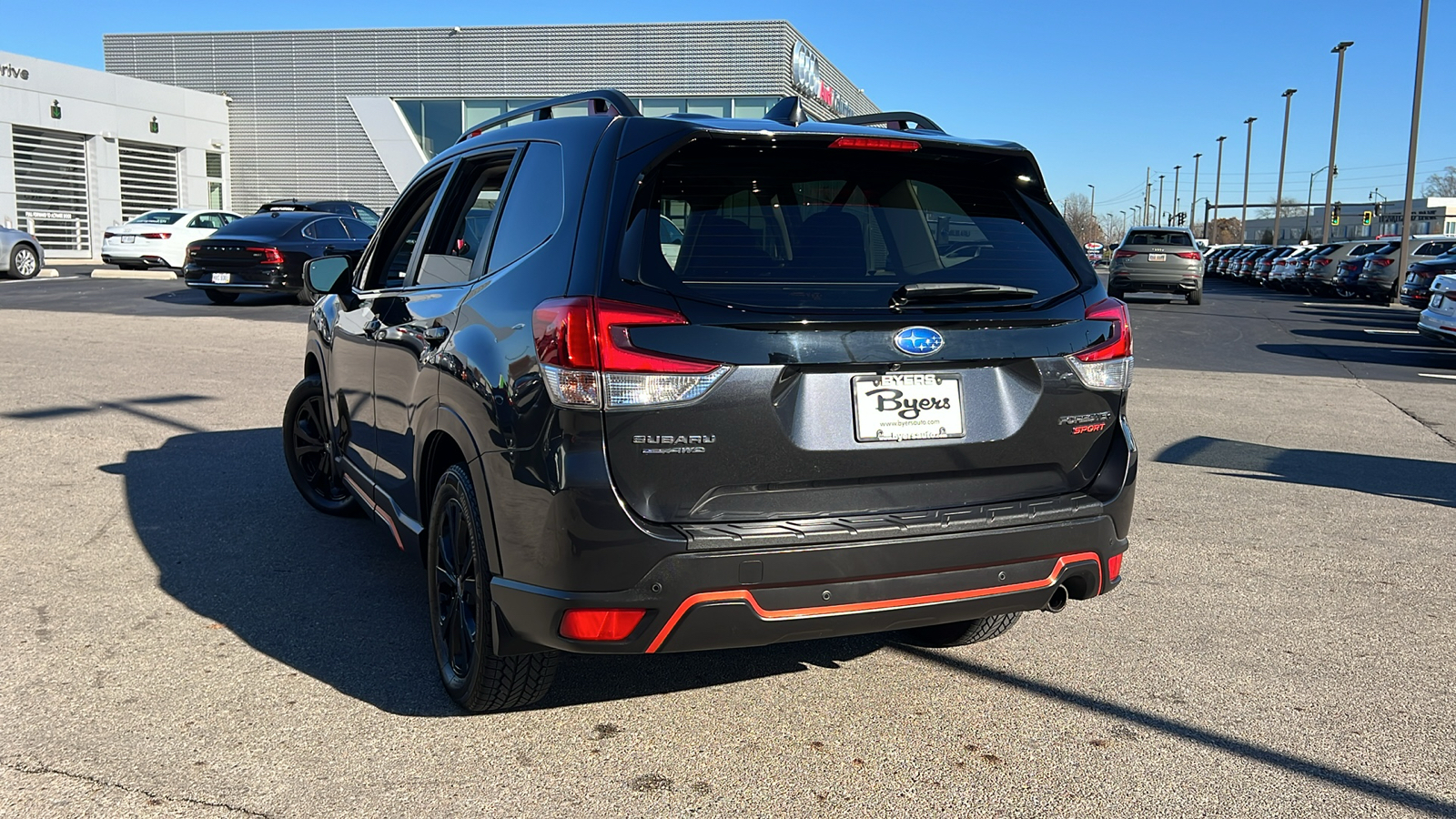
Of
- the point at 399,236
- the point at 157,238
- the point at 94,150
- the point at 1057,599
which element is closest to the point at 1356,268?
the point at 157,238

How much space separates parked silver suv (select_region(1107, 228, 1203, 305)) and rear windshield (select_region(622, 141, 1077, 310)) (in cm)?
2680

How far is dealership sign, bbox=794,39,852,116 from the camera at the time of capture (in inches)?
1515

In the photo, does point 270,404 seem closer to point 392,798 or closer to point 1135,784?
point 392,798

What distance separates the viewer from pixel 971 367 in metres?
3.34

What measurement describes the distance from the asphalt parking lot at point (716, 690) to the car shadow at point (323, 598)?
0.06ft

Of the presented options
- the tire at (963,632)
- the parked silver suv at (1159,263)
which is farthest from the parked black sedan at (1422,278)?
the tire at (963,632)

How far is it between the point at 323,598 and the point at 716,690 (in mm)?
1760

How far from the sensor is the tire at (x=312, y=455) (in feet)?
20.0

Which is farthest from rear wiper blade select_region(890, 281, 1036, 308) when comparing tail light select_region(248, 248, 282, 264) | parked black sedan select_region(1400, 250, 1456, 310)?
parked black sedan select_region(1400, 250, 1456, 310)

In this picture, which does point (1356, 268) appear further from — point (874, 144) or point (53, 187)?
point (53, 187)

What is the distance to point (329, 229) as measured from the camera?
824 inches

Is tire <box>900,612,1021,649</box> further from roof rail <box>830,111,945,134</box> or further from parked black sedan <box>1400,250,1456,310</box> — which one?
parked black sedan <box>1400,250,1456,310</box>

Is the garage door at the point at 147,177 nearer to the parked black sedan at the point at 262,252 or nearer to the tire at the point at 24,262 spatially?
the tire at the point at 24,262

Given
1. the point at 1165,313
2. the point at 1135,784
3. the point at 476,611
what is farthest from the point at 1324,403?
Result: the point at 1165,313
